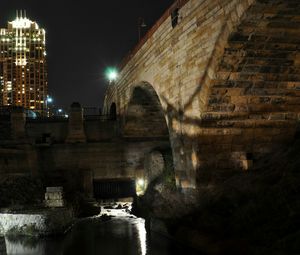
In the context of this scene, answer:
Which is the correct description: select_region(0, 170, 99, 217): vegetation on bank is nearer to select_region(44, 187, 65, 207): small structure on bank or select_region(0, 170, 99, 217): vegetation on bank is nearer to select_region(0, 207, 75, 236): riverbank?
select_region(44, 187, 65, 207): small structure on bank

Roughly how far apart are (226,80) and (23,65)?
97021mm

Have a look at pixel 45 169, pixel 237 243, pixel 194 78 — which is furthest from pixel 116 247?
pixel 45 169

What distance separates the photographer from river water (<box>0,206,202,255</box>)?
1388 cm

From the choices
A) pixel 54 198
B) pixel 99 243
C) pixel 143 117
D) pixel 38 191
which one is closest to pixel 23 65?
pixel 143 117

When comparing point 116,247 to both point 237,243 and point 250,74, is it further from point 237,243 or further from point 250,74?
point 250,74

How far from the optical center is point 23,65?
102938mm

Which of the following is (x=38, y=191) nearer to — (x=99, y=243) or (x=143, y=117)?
(x=143, y=117)

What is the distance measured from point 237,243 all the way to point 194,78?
5566 mm

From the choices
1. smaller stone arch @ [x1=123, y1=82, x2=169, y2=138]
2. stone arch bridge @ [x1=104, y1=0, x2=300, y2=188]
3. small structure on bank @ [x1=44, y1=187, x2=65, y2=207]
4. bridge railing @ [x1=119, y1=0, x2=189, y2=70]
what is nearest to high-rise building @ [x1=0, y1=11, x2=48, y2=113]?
smaller stone arch @ [x1=123, y1=82, x2=169, y2=138]

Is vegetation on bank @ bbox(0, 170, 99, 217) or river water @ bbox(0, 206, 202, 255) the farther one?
vegetation on bank @ bbox(0, 170, 99, 217)

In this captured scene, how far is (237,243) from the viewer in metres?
10.7

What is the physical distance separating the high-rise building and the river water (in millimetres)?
86930

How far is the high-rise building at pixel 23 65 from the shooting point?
10181cm

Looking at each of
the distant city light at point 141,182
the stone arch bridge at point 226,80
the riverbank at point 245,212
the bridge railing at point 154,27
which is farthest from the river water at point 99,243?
the bridge railing at point 154,27
